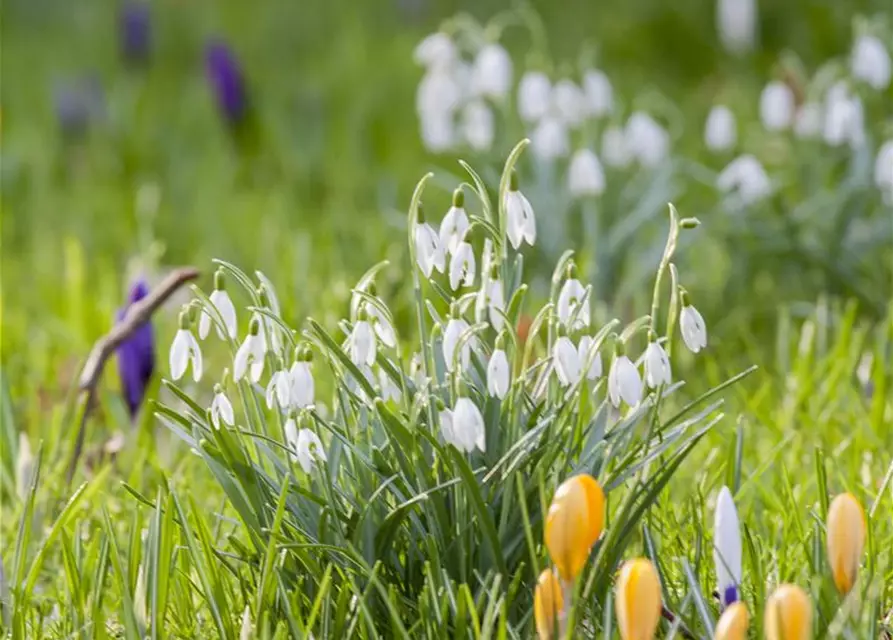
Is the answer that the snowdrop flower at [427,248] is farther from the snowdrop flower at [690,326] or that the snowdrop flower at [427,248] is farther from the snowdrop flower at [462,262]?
the snowdrop flower at [690,326]

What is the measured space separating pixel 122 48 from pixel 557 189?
109 inches

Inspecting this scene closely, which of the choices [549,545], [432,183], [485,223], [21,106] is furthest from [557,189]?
[21,106]

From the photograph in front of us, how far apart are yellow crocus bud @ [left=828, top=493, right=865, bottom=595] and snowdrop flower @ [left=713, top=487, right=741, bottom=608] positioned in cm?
9

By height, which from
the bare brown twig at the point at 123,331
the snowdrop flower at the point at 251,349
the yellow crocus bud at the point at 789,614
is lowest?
the yellow crocus bud at the point at 789,614

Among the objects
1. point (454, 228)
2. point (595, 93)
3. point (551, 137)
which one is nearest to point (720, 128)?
point (595, 93)

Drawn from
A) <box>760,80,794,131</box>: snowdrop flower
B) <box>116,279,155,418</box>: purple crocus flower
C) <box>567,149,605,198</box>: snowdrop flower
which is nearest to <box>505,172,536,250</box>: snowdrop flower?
<box>116,279,155,418</box>: purple crocus flower

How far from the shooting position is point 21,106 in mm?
5062

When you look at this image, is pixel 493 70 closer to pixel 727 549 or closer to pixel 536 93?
pixel 536 93

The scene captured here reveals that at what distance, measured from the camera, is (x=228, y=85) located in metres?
4.52

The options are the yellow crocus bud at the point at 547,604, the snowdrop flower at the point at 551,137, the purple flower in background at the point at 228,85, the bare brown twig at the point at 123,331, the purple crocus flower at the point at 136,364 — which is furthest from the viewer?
the purple flower in background at the point at 228,85

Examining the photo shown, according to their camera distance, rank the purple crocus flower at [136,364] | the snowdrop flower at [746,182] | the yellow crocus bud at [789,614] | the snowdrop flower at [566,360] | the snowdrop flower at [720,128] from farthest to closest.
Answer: the snowdrop flower at [720,128] → the snowdrop flower at [746,182] → the purple crocus flower at [136,364] → the snowdrop flower at [566,360] → the yellow crocus bud at [789,614]

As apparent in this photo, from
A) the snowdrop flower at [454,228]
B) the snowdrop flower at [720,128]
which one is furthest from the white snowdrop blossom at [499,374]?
the snowdrop flower at [720,128]

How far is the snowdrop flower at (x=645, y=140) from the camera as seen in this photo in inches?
119

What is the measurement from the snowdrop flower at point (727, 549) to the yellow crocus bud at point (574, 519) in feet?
0.48
